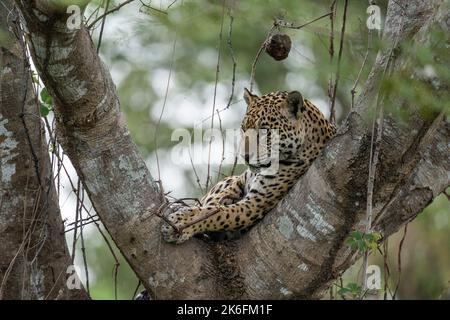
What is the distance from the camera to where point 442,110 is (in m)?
5.31

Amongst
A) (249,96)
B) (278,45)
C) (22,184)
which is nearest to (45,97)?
(22,184)

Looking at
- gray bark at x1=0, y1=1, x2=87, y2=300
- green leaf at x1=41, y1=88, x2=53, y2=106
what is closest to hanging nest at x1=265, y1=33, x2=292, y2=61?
green leaf at x1=41, y1=88, x2=53, y2=106

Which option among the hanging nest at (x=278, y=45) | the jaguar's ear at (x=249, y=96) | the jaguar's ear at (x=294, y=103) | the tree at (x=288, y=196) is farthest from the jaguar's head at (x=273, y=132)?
the tree at (x=288, y=196)

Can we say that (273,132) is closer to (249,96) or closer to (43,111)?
(249,96)

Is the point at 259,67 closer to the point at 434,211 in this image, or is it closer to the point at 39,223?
the point at 434,211

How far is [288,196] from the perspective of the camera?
6820mm

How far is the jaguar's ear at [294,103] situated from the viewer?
838cm

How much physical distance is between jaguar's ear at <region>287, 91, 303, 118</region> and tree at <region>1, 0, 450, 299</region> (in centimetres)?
170

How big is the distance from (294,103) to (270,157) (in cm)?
55

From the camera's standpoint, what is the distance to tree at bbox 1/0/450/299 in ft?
19.7

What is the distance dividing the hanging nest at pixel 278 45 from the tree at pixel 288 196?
1.00 m

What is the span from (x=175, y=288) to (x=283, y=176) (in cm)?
177
